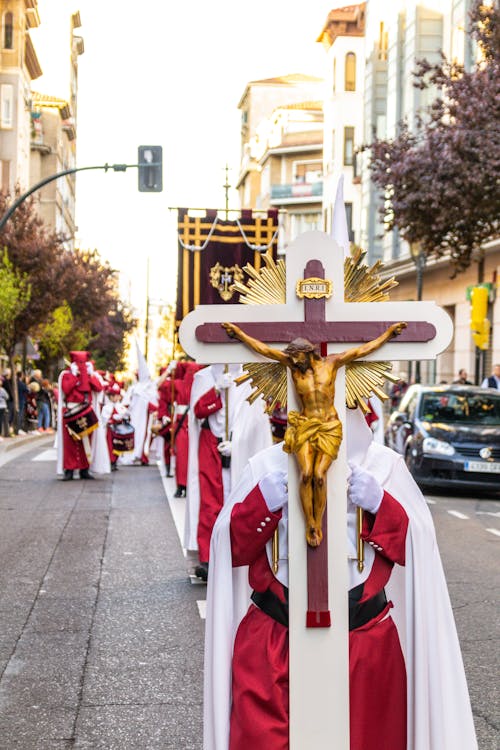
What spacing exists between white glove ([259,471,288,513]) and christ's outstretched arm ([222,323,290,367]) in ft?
1.13


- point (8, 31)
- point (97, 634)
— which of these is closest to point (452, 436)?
point (97, 634)

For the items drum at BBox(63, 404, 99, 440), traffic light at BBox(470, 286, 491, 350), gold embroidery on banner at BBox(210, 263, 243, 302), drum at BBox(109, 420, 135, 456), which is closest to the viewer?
gold embroidery on banner at BBox(210, 263, 243, 302)

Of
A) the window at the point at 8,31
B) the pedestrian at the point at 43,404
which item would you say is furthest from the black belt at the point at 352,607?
the window at the point at 8,31

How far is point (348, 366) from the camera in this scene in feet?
12.8

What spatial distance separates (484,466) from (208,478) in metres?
8.78

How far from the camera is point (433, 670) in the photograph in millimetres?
3996

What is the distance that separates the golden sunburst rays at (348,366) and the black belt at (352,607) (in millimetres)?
560

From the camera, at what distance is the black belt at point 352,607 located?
3.91 metres

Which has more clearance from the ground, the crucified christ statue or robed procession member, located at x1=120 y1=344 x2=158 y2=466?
the crucified christ statue

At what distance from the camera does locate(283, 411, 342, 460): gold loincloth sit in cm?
371

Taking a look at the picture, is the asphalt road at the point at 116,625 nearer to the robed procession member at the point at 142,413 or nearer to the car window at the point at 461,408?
the car window at the point at 461,408

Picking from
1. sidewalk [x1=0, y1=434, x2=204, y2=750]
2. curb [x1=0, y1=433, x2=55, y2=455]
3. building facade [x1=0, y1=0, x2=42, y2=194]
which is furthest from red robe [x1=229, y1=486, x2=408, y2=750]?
building facade [x1=0, y1=0, x2=42, y2=194]

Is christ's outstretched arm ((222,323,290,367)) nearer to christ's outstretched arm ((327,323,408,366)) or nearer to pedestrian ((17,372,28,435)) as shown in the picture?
christ's outstretched arm ((327,323,408,366))

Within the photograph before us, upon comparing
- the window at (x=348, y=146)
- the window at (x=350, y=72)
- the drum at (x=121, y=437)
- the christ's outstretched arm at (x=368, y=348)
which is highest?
the window at (x=350, y=72)
